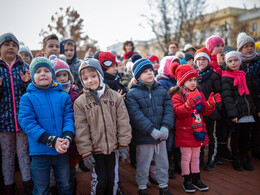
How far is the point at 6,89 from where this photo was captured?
2785mm

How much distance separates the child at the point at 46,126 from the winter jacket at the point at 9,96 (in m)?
0.52

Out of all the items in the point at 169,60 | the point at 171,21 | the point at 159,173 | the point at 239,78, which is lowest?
the point at 159,173

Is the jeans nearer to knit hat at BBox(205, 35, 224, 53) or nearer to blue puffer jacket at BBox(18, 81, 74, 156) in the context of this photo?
blue puffer jacket at BBox(18, 81, 74, 156)

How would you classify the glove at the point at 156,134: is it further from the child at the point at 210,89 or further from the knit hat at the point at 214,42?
the knit hat at the point at 214,42

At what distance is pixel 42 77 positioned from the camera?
8.09 ft

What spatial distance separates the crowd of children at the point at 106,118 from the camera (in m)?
2.41

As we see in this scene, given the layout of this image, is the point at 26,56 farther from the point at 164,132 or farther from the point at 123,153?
the point at 164,132

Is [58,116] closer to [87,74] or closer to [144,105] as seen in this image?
[87,74]

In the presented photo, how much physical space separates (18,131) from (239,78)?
3.81m

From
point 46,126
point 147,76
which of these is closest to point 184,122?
point 147,76

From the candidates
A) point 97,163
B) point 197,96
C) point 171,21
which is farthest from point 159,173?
point 171,21

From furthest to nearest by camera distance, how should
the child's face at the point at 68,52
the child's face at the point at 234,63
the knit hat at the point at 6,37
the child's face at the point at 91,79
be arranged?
the child's face at the point at 68,52 < the child's face at the point at 234,63 < the knit hat at the point at 6,37 < the child's face at the point at 91,79

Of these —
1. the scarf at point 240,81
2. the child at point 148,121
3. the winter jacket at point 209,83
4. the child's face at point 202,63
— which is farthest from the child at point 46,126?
the scarf at point 240,81

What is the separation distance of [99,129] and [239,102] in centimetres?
272
